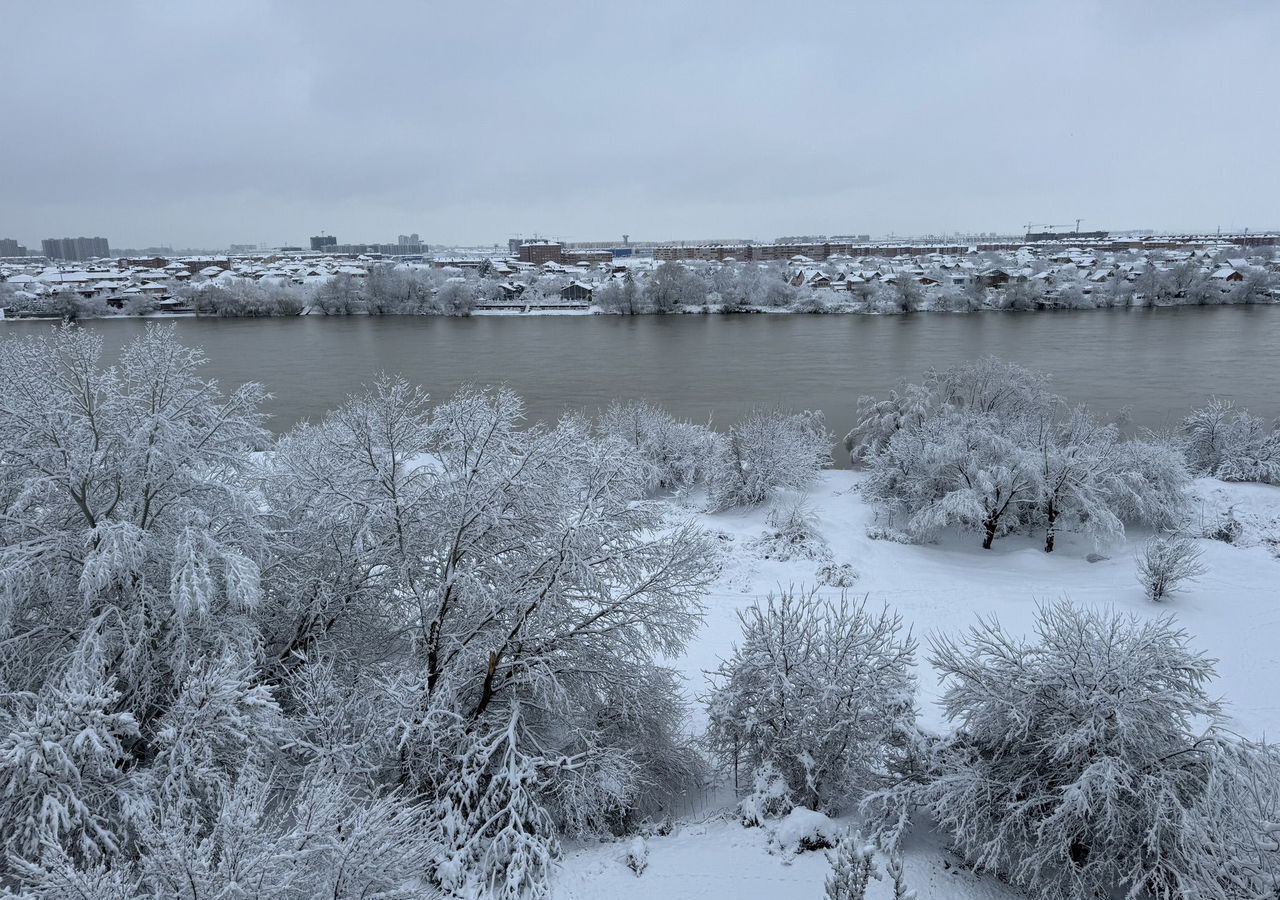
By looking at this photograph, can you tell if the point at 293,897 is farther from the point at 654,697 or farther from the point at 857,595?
the point at 857,595

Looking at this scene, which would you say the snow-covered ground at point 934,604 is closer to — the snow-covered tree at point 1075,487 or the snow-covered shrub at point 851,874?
the snow-covered tree at point 1075,487

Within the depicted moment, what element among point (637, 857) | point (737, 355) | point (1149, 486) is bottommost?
point (637, 857)

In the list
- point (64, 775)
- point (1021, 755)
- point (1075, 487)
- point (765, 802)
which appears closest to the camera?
point (64, 775)

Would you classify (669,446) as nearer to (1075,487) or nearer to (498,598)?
(1075,487)

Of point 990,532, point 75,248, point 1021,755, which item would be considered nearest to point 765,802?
point 1021,755

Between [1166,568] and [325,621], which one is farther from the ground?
[325,621]

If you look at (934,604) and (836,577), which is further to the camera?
(836,577)

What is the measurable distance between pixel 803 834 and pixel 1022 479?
10987mm

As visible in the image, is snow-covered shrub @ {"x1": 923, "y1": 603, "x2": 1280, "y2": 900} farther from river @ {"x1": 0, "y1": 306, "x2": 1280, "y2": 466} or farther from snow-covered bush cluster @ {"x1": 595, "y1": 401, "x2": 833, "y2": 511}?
river @ {"x1": 0, "y1": 306, "x2": 1280, "y2": 466}

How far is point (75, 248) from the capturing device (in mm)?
184625

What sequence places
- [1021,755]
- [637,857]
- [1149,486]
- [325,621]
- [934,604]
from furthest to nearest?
1. [1149,486]
2. [934,604]
3. [325,621]
4. [1021,755]
5. [637,857]

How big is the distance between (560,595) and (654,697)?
1.69 meters

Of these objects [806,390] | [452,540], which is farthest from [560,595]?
[806,390]

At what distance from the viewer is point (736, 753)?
22.2ft
